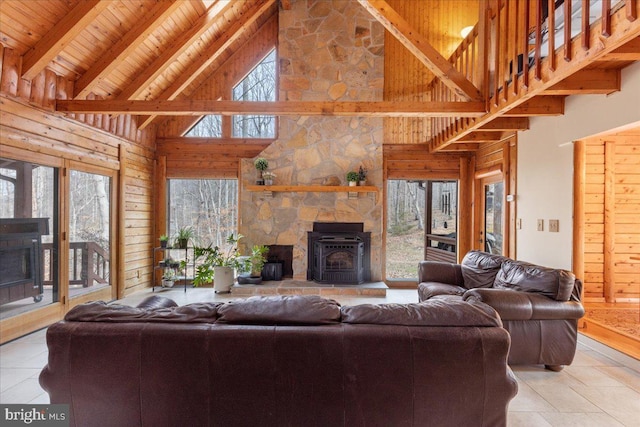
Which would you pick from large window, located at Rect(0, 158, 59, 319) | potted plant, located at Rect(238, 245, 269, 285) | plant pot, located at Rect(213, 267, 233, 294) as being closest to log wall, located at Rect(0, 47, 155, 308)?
large window, located at Rect(0, 158, 59, 319)

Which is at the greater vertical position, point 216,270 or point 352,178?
point 352,178

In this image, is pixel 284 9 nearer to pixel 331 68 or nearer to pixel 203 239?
pixel 331 68

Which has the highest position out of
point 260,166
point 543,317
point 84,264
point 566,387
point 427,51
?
point 427,51

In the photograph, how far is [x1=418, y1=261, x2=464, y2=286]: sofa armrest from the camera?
13.2 ft

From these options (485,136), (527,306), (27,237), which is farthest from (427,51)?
(27,237)

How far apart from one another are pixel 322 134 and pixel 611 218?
4198 mm

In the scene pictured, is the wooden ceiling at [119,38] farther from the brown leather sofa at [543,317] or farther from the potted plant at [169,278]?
the brown leather sofa at [543,317]

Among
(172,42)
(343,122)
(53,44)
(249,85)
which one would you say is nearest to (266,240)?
(343,122)

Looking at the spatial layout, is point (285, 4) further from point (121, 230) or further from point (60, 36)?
point (121, 230)

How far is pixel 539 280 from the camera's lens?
113 inches

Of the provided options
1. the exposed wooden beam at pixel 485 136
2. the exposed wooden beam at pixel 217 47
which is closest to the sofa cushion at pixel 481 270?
the exposed wooden beam at pixel 485 136

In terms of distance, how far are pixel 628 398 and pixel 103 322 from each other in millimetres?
3475

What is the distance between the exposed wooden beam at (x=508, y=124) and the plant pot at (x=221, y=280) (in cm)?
435

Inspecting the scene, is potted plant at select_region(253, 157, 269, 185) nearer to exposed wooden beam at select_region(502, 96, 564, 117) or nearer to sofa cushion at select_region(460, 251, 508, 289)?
sofa cushion at select_region(460, 251, 508, 289)
